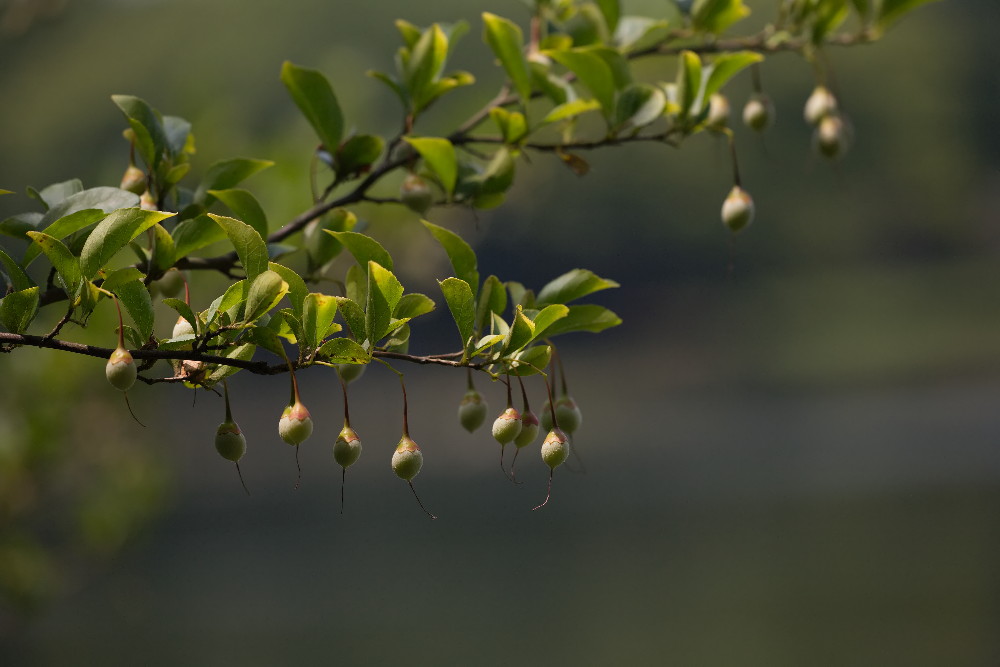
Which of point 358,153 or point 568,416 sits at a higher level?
point 358,153

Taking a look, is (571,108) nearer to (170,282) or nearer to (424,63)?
(424,63)

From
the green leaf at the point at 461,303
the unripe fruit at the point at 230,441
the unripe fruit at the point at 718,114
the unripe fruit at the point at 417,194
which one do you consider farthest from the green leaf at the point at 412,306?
the unripe fruit at the point at 718,114

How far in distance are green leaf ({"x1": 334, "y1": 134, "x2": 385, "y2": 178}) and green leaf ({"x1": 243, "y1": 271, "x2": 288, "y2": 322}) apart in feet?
0.95

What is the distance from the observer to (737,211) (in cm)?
83

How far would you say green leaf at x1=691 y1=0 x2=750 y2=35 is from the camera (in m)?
0.92

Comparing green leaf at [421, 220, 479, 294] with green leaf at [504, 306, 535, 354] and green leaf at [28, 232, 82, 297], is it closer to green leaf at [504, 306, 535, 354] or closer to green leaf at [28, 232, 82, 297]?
green leaf at [504, 306, 535, 354]

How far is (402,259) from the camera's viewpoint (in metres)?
2.23

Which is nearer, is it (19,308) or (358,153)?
(19,308)

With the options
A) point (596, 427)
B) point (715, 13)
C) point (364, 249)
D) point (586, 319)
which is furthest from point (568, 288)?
point (596, 427)

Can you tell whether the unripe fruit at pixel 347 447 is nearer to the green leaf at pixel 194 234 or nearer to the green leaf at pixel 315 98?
the green leaf at pixel 194 234

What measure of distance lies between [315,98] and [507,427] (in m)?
0.31

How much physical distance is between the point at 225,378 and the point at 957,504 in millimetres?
11467

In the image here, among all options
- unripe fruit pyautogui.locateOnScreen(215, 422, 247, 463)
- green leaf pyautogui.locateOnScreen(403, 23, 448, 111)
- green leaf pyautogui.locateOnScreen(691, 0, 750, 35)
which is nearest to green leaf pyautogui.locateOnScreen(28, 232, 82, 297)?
unripe fruit pyautogui.locateOnScreen(215, 422, 247, 463)

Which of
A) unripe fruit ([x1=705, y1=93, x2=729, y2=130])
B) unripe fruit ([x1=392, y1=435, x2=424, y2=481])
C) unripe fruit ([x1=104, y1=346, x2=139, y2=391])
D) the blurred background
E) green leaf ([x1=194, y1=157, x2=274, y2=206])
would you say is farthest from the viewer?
the blurred background
